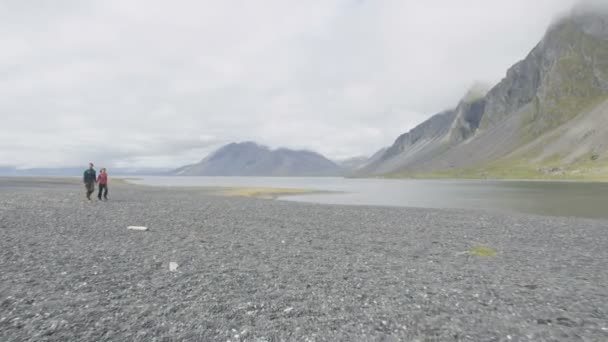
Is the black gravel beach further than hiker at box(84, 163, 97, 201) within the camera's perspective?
No

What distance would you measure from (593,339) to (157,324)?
36.7 feet

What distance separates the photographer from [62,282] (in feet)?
38.0

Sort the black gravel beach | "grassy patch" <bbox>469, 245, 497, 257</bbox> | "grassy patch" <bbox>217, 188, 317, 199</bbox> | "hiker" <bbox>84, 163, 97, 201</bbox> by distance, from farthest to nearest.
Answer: "grassy patch" <bbox>217, 188, 317, 199</bbox> → "hiker" <bbox>84, 163, 97, 201</bbox> → "grassy patch" <bbox>469, 245, 497, 257</bbox> → the black gravel beach

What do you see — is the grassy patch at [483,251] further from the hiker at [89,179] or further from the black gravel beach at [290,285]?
the hiker at [89,179]

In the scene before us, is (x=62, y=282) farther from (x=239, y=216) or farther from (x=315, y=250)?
(x=239, y=216)

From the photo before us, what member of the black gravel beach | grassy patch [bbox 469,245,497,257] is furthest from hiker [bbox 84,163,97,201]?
grassy patch [bbox 469,245,497,257]

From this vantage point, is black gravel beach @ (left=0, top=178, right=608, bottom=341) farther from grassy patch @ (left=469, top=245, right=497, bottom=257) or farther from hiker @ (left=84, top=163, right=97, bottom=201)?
hiker @ (left=84, top=163, right=97, bottom=201)

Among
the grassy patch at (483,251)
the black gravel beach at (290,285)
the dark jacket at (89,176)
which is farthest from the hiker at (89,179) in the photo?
the grassy patch at (483,251)

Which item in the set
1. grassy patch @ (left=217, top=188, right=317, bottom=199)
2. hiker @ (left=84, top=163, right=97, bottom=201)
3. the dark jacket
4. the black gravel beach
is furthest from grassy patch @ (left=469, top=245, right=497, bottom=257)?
grassy patch @ (left=217, top=188, right=317, bottom=199)

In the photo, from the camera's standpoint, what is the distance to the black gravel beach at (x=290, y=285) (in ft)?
29.2

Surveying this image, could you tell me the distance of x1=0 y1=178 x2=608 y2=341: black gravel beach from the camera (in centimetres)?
891

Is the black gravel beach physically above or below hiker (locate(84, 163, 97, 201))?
below

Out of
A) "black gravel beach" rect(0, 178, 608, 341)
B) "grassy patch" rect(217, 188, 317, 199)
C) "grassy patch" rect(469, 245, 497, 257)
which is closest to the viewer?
"black gravel beach" rect(0, 178, 608, 341)

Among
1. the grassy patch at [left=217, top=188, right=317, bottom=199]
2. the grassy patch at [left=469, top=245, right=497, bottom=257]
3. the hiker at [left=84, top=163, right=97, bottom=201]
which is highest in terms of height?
the hiker at [left=84, top=163, right=97, bottom=201]
